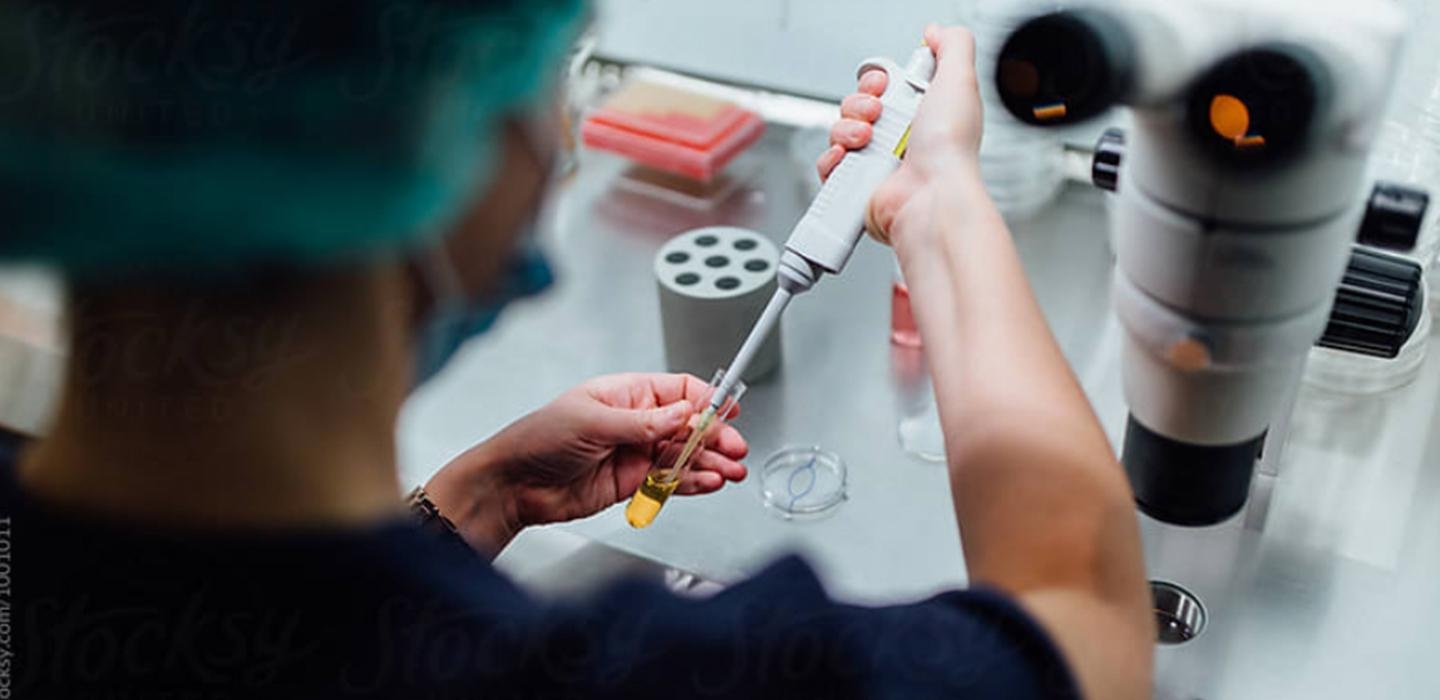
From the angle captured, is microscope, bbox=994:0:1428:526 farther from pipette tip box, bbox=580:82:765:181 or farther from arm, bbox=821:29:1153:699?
pipette tip box, bbox=580:82:765:181

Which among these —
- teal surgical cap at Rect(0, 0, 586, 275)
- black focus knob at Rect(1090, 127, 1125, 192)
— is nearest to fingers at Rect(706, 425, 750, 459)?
black focus knob at Rect(1090, 127, 1125, 192)

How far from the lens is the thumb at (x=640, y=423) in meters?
0.91

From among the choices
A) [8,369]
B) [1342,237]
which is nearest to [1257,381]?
[1342,237]

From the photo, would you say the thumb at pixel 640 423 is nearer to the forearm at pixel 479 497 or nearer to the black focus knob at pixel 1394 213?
the forearm at pixel 479 497

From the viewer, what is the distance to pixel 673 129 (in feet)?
4.47

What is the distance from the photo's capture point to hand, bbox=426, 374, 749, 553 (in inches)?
35.4

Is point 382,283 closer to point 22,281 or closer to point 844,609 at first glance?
point 22,281

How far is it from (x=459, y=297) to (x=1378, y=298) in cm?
58

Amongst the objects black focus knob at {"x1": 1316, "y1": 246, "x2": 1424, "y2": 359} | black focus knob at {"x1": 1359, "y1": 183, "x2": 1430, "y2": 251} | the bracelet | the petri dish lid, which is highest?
black focus knob at {"x1": 1359, "y1": 183, "x2": 1430, "y2": 251}

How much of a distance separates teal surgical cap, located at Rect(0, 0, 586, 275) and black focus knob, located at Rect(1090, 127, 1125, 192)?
1.46 feet

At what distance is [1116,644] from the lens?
0.59 m

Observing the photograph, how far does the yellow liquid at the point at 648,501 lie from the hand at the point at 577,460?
16 millimetres

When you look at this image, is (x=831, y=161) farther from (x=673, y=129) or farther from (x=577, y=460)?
(x=673, y=129)

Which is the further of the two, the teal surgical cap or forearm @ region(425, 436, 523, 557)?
forearm @ region(425, 436, 523, 557)
